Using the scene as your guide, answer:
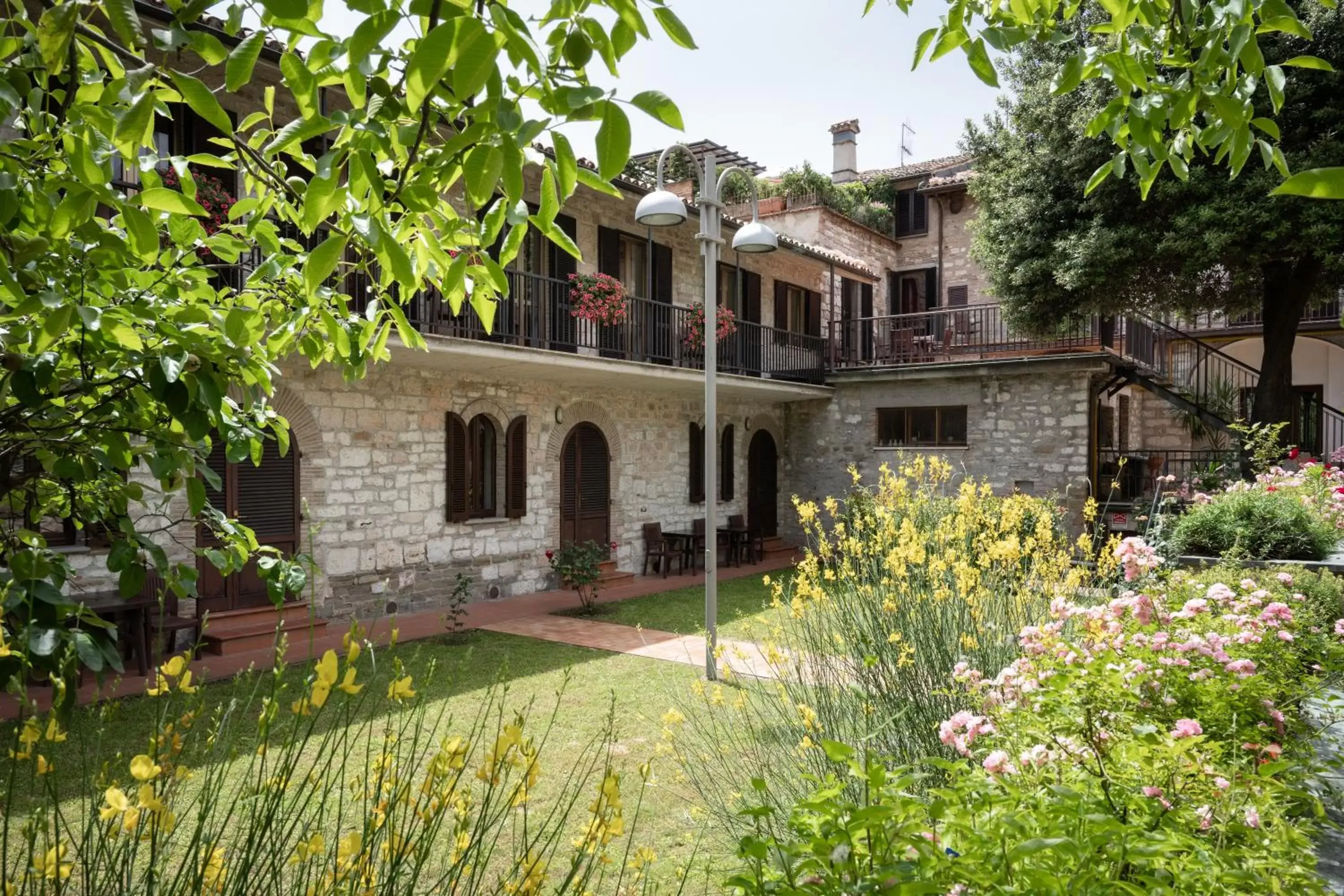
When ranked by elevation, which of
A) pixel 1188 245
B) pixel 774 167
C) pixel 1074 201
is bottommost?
pixel 1188 245

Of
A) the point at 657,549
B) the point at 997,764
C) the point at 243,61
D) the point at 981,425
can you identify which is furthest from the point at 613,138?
the point at 981,425

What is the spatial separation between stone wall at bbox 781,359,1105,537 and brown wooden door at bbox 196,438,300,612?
398 inches

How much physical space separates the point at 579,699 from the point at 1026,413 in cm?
1047

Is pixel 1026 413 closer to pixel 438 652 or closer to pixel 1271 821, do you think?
pixel 438 652

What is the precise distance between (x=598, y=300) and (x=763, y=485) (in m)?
6.26

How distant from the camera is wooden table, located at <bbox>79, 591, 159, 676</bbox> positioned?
692 cm

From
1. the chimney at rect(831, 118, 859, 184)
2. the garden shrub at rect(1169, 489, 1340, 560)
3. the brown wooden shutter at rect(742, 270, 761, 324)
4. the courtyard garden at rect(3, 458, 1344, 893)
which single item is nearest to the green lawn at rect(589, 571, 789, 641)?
the courtyard garden at rect(3, 458, 1344, 893)

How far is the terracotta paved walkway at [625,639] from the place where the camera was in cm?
779

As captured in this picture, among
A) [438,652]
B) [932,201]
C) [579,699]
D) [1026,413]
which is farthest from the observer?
[932,201]

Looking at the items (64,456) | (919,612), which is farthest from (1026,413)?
(64,456)

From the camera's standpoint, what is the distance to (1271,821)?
192cm

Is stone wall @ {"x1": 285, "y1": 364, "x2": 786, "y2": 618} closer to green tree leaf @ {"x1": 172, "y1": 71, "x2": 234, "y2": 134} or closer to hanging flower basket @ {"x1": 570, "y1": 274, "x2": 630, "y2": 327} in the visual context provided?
hanging flower basket @ {"x1": 570, "y1": 274, "x2": 630, "y2": 327}

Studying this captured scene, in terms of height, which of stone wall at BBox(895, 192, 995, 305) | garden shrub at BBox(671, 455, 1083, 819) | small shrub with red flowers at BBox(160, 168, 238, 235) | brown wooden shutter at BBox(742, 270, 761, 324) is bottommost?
garden shrub at BBox(671, 455, 1083, 819)

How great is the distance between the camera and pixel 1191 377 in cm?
1627
